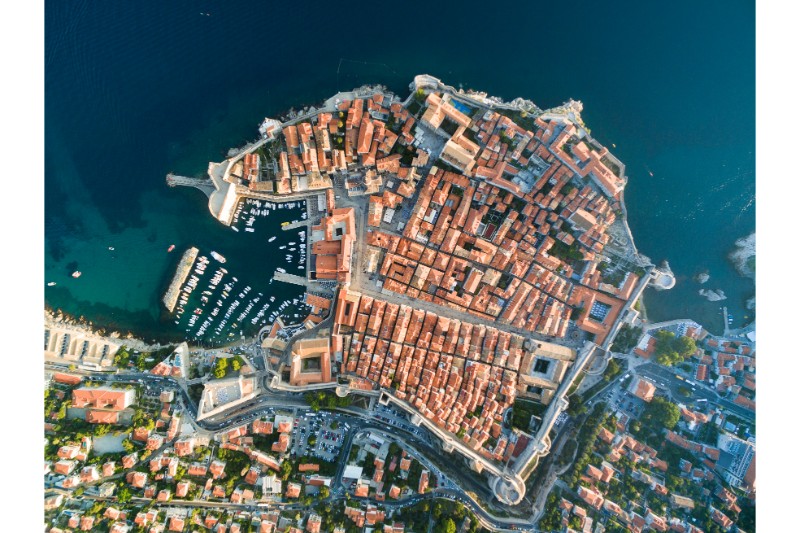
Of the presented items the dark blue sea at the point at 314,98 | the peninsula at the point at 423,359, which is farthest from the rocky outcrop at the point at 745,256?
the peninsula at the point at 423,359

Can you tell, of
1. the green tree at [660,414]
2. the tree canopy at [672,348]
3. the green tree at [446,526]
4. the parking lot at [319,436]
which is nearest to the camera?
the green tree at [446,526]

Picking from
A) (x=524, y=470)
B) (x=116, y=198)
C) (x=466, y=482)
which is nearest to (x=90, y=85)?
(x=116, y=198)

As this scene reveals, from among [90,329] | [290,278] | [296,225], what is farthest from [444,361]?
[90,329]

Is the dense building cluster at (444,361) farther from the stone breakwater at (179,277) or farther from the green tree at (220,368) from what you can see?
the stone breakwater at (179,277)

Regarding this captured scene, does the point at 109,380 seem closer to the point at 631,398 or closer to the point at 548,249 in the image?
the point at 548,249

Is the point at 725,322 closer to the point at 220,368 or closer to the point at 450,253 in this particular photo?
the point at 450,253
